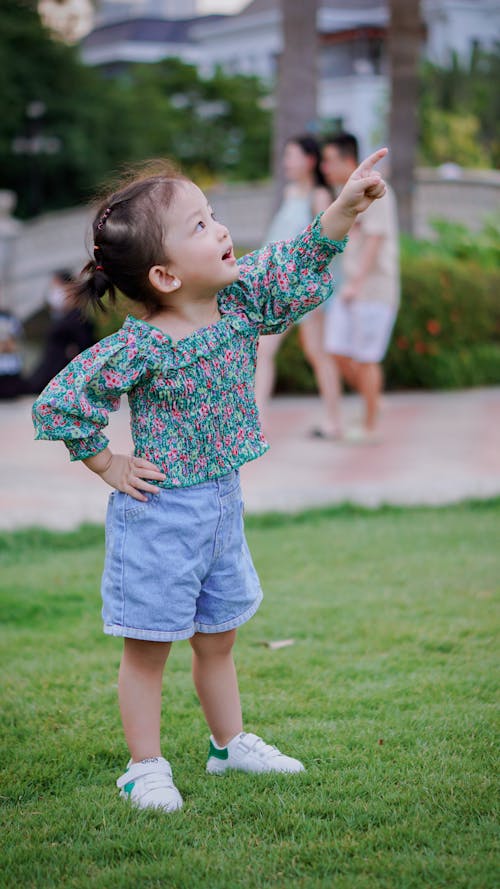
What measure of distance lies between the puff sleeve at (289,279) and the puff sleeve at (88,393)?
372 millimetres

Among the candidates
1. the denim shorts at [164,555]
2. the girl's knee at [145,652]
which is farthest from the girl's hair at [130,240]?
the girl's knee at [145,652]

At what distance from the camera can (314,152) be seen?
7.66 meters

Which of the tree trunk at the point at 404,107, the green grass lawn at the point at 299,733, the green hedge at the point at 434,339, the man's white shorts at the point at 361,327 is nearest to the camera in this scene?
the green grass lawn at the point at 299,733

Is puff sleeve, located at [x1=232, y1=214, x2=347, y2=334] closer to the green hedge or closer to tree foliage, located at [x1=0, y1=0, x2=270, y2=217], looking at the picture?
the green hedge

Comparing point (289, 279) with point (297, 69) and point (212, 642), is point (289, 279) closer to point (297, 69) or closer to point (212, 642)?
point (212, 642)

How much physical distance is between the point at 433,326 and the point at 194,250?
8.46 metres

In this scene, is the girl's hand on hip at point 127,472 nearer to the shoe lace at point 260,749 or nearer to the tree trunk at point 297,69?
the shoe lace at point 260,749

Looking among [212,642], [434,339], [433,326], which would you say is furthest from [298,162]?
[212,642]

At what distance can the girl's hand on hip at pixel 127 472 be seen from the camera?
2629 mm

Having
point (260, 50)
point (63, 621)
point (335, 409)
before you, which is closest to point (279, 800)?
point (63, 621)

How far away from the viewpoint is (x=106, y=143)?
1348 inches

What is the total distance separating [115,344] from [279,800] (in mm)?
1127

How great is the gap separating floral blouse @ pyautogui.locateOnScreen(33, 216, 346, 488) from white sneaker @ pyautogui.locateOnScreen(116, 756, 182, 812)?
2.24ft

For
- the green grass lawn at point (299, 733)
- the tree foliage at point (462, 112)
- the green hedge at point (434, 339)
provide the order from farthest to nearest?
the tree foliage at point (462, 112) → the green hedge at point (434, 339) → the green grass lawn at point (299, 733)
